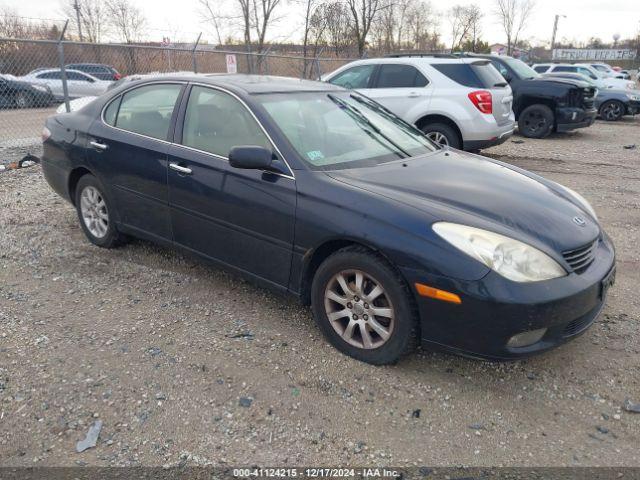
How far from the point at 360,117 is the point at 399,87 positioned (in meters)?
5.30

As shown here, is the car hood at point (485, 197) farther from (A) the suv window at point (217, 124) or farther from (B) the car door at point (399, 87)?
(B) the car door at point (399, 87)

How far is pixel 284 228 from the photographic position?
327 centimetres

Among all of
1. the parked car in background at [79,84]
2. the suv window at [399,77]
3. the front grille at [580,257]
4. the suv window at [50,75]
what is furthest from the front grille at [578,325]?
the parked car in background at [79,84]

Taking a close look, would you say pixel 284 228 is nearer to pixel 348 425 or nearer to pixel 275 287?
pixel 275 287

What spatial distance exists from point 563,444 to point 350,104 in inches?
109

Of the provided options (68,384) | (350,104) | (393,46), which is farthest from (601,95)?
(393,46)

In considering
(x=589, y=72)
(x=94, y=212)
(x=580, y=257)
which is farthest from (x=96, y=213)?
(x=589, y=72)

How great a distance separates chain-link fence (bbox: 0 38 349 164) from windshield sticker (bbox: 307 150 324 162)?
22.0 feet

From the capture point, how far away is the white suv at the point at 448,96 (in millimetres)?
8359

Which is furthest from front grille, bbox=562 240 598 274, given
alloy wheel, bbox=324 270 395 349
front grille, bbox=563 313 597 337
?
alloy wheel, bbox=324 270 395 349

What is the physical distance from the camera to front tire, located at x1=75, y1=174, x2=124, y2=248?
4609mm

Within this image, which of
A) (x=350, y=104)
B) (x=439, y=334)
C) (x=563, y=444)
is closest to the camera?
(x=563, y=444)

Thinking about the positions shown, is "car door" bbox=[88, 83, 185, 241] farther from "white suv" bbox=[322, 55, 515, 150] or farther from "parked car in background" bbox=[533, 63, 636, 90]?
"parked car in background" bbox=[533, 63, 636, 90]

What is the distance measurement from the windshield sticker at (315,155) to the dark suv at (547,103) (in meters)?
10.0
